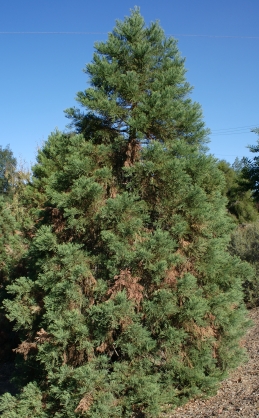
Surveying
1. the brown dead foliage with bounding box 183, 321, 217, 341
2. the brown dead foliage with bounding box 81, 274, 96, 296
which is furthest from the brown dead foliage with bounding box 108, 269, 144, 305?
the brown dead foliage with bounding box 183, 321, 217, 341

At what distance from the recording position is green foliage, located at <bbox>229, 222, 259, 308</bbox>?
11.2m

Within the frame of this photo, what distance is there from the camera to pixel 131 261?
4.71 m

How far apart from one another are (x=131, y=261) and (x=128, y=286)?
315mm

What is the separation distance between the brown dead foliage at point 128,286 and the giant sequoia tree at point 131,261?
0.06 feet

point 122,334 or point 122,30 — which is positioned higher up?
point 122,30

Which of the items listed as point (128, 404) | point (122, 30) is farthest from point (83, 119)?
point (128, 404)

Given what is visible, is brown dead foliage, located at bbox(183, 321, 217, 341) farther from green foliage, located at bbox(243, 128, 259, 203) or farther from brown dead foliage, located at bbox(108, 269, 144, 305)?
green foliage, located at bbox(243, 128, 259, 203)

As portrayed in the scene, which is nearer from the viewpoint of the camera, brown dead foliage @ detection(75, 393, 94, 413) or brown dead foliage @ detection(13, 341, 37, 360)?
brown dead foliage @ detection(75, 393, 94, 413)

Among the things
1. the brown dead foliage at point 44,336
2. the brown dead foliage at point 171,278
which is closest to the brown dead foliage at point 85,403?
the brown dead foliage at point 44,336

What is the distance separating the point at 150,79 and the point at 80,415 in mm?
4700

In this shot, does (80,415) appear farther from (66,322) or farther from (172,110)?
(172,110)

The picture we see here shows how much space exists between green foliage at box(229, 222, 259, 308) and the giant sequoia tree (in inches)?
228

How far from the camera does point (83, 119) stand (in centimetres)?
569

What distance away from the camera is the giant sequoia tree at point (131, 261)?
4566 millimetres
